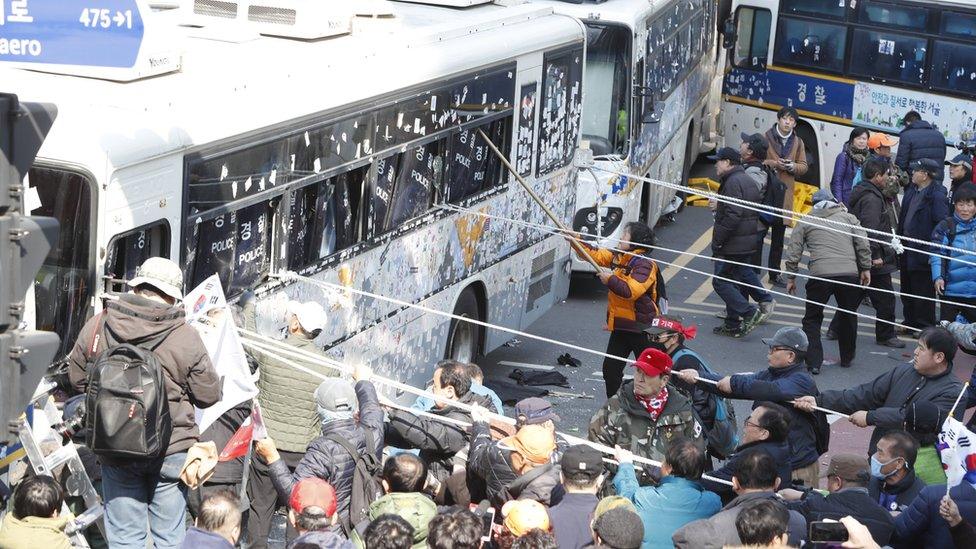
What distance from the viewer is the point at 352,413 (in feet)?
24.4

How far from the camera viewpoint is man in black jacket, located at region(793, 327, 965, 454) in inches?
339

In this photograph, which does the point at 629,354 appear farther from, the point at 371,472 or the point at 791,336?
the point at 371,472

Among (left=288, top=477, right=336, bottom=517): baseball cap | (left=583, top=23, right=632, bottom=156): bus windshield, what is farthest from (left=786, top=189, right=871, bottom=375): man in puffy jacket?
(left=288, top=477, right=336, bottom=517): baseball cap

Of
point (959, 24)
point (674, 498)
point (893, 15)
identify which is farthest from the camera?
point (893, 15)

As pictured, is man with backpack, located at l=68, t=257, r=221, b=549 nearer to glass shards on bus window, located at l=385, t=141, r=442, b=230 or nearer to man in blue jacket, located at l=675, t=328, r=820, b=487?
glass shards on bus window, located at l=385, t=141, r=442, b=230

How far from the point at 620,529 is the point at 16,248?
2846 millimetres

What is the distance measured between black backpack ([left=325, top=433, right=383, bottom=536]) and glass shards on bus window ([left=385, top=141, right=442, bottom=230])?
2.91 meters

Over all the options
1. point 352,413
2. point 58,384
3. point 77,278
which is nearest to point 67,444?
point 58,384

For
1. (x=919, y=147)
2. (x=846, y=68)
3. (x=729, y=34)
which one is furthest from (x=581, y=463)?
(x=729, y=34)

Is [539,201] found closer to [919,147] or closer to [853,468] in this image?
[853,468]

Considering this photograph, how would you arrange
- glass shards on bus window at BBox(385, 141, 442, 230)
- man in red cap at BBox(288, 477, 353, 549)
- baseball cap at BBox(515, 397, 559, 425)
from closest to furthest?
man in red cap at BBox(288, 477, 353, 549) < baseball cap at BBox(515, 397, 559, 425) < glass shards on bus window at BBox(385, 141, 442, 230)

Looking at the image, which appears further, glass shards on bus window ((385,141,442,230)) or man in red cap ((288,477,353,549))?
glass shards on bus window ((385,141,442,230))

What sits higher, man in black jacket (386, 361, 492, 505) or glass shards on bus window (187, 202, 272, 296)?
glass shards on bus window (187, 202, 272, 296)

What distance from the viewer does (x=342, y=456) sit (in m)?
7.21
